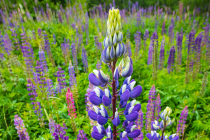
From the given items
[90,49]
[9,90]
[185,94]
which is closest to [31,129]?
[9,90]

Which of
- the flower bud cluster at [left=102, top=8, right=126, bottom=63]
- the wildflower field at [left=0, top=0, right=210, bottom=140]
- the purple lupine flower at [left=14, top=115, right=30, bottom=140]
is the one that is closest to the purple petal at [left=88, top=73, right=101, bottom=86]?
the wildflower field at [left=0, top=0, right=210, bottom=140]

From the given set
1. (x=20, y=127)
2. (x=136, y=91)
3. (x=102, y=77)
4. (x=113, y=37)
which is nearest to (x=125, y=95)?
(x=136, y=91)

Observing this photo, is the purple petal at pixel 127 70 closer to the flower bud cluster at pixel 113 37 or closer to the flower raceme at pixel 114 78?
the flower raceme at pixel 114 78

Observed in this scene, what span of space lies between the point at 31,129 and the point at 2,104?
81 cm

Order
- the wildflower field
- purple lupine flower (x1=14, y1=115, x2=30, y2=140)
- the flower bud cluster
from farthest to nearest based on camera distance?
purple lupine flower (x1=14, y1=115, x2=30, y2=140) → the wildflower field → the flower bud cluster

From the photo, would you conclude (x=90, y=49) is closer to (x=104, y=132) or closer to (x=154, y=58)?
(x=154, y=58)

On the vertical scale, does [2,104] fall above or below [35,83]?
below

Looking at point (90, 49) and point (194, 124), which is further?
point (90, 49)

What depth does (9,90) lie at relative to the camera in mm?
3111

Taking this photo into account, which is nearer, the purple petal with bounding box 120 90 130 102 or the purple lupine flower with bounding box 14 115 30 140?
the purple petal with bounding box 120 90 130 102

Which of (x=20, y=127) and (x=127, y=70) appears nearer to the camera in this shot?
(x=127, y=70)

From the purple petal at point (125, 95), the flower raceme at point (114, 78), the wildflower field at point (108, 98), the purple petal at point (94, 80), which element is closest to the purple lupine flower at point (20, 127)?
the wildflower field at point (108, 98)

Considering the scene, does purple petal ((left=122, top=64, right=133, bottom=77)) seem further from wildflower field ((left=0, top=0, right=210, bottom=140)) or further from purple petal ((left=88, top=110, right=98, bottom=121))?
purple petal ((left=88, top=110, right=98, bottom=121))

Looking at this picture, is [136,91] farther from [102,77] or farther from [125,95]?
[102,77]
